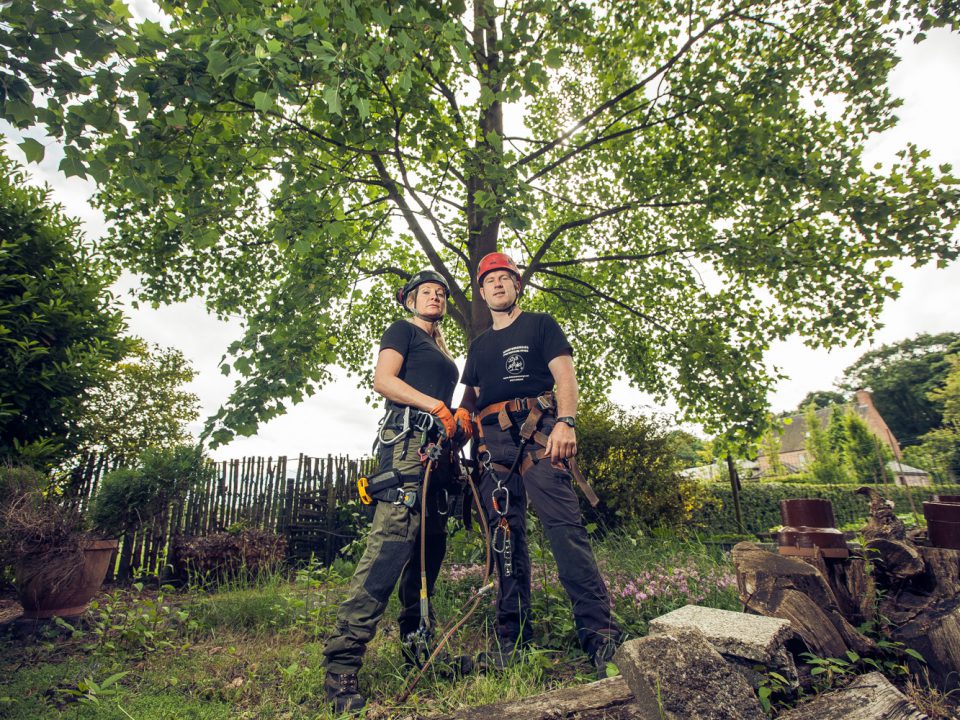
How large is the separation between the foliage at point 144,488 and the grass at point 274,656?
10.5 feet

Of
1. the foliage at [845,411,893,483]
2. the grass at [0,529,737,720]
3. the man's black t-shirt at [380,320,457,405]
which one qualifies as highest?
the foliage at [845,411,893,483]

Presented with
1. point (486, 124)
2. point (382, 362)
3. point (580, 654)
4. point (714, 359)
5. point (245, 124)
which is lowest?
point (580, 654)

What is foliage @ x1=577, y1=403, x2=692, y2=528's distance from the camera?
9641 mm

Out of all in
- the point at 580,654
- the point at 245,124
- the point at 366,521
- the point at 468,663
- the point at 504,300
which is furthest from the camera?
the point at 366,521

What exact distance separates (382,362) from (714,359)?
267 inches

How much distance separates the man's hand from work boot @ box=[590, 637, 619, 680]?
1.11 metres

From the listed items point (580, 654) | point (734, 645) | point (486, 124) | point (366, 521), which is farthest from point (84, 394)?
point (734, 645)

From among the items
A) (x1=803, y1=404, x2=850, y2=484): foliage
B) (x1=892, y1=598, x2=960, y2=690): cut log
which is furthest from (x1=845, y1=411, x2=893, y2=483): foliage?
(x1=892, y1=598, x2=960, y2=690): cut log

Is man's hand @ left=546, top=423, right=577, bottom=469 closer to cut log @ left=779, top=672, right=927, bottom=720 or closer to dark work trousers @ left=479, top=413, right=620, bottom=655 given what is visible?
dark work trousers @ left=479, top=413, right=620, bottom=655

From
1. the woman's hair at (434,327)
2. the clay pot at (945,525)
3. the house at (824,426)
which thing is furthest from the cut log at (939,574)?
the house at (824,426)

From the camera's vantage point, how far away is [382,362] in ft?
11.8

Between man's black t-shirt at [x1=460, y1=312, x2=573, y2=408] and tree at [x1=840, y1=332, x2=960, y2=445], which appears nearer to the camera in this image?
man's black t-shirt at [x1=460, y1=312, x2=573, y2=408]

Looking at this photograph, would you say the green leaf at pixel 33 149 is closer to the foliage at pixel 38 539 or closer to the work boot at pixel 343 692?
the work boot at pixel 343 692

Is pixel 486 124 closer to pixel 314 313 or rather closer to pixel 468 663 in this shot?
pixel 314 313
